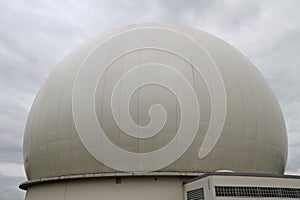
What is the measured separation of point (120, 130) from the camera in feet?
40.5

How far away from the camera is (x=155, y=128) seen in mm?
12195

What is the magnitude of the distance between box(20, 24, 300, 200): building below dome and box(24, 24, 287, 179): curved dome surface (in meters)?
0.04

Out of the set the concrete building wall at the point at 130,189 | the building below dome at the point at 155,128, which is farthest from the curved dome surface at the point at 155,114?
the concrete building wall at the point at 130,189

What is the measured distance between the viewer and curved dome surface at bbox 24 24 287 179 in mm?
12281

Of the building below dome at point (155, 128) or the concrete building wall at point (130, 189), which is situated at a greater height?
the building below dome at point (155, 128)

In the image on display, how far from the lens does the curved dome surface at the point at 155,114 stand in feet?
40.3

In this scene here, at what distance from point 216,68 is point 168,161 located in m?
5.28

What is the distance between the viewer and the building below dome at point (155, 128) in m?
12.1

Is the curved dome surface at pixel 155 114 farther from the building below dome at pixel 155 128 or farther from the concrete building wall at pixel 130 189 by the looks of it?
the concrete building wall at pixel 130 189

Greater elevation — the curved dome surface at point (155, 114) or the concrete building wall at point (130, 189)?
the curved dome surface at point (155, 114)

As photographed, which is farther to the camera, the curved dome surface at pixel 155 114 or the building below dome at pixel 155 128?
the curved dome surface at pixel 155 114

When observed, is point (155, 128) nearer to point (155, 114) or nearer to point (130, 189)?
point (155, 114)

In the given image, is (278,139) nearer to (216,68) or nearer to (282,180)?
(282,180)

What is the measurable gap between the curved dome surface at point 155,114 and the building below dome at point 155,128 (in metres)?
0.04
